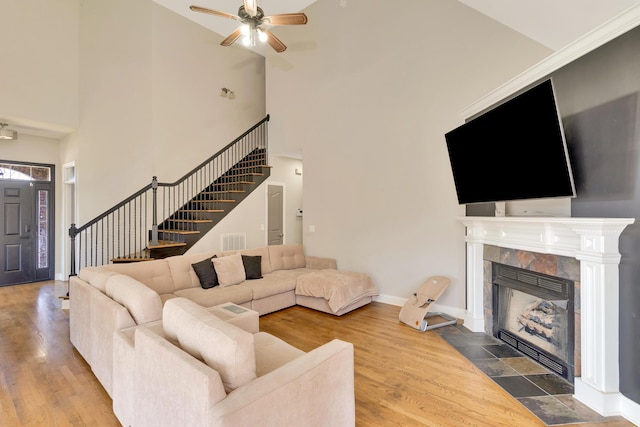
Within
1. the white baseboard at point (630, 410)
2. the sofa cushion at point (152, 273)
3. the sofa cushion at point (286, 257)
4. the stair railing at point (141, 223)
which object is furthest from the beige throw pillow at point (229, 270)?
the white baseboard at point (630, 410)

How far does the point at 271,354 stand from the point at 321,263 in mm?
3170

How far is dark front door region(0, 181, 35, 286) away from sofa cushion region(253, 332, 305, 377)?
6.58 metres

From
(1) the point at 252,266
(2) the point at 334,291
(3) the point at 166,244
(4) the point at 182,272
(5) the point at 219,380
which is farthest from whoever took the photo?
(3) the point at 166,244

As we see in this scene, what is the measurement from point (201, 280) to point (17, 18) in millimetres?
5504

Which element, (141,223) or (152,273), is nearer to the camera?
(152,273)

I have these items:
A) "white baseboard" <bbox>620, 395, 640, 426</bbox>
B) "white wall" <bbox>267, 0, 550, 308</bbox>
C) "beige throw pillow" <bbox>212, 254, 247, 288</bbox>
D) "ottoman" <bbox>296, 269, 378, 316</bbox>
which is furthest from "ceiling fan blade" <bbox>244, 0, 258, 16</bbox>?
"white baseboard" <bbox>620, 395, 640, 426</bbox>

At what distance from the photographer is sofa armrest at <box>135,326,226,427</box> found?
50.4 inches

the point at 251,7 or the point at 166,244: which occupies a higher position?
the point at 251,7

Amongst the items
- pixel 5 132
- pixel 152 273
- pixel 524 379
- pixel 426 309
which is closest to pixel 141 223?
pixel 152 273

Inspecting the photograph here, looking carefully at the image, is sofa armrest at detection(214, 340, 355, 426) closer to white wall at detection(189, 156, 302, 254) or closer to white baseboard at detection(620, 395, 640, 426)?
white baseboard at detection(620, 395, 640, 426)

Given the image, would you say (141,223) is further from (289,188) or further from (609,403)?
(609,403)

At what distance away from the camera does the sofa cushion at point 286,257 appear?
4.97 m

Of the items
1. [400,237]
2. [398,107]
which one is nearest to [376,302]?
[400,237]

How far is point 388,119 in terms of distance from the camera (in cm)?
462
